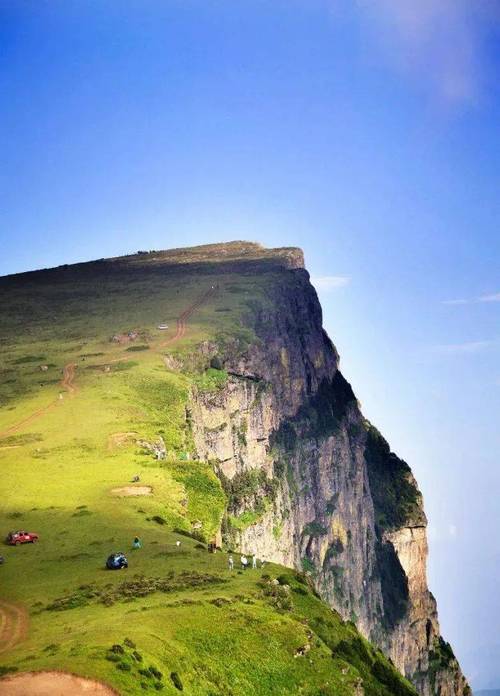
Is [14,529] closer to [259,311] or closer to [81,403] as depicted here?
[81,403]

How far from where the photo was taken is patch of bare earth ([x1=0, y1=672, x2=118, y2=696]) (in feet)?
114

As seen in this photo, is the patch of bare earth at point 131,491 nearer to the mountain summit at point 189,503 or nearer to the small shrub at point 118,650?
the mountain summit at point 189,503

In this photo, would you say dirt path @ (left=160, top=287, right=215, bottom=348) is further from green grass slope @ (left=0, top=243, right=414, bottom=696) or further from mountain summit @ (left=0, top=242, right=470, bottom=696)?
green grass slope @ (left=0, top=243, right=414, bottom=696)

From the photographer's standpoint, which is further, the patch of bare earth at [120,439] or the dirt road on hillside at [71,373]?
the dirt road on hillside at [71,373]

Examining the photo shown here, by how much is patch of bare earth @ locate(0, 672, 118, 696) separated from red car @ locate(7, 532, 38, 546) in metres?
32.0

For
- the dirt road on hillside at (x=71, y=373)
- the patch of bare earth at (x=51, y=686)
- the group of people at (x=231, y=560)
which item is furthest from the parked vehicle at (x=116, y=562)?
the dirt road on hillside at (x=71, y=373)

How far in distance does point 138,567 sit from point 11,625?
1225 cm

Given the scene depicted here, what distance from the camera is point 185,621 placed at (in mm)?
46812

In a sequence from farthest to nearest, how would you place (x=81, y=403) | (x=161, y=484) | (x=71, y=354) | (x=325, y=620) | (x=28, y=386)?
(x=71, y=354), (x=28, y=386), (x=81, y=403), (x=161, y=484), (x=325, y=620)

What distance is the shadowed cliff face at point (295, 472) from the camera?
137250 millimetres

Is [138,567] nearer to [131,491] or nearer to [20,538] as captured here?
[20,538]

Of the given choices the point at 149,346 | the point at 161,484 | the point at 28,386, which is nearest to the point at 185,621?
the point at 161,484

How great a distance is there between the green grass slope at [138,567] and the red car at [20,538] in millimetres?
932

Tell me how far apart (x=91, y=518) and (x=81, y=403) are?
4244 cm
